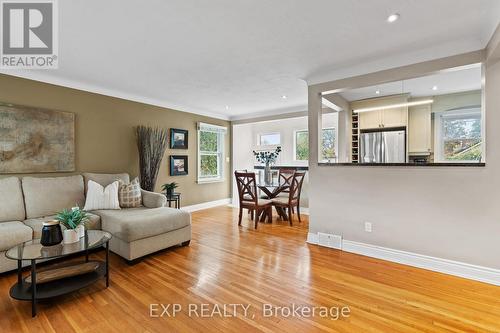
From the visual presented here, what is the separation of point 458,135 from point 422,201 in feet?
8.67

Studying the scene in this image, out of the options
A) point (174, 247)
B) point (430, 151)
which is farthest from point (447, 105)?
point (174, 247)

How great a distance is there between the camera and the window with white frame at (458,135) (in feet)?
14.1

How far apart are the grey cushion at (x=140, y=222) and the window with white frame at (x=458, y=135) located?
480cm

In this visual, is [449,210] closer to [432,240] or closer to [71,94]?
[432,240]

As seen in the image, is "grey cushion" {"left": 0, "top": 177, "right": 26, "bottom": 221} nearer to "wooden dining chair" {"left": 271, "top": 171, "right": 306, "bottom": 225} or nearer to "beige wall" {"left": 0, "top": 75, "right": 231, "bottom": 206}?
"beige wall" {"left": 0, "top": 75, "right": 231, "bottom": 206}

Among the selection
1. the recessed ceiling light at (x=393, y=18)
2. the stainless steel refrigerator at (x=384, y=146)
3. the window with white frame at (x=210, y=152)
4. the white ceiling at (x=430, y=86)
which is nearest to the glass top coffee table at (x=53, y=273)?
the recessed ceiling light at (x=393, y=18)

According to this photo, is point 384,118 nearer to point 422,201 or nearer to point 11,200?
point 422,201

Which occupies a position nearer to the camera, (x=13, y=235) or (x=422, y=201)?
(x=13, y=235)

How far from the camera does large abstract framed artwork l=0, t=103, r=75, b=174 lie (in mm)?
3164

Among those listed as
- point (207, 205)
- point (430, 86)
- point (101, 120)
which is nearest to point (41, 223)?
point (101, 120)

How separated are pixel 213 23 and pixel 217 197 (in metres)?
4.80

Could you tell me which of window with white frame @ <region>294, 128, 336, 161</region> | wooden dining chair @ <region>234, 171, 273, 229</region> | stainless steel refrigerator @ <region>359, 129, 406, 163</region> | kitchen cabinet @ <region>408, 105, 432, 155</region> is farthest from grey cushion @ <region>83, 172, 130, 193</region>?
kitchen cabinet @ <region>408, 105, 432, 155</region>

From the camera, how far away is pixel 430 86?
13.0 feet

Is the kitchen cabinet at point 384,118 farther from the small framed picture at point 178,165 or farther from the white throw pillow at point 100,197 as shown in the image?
the white throw pillow at point 100,197
